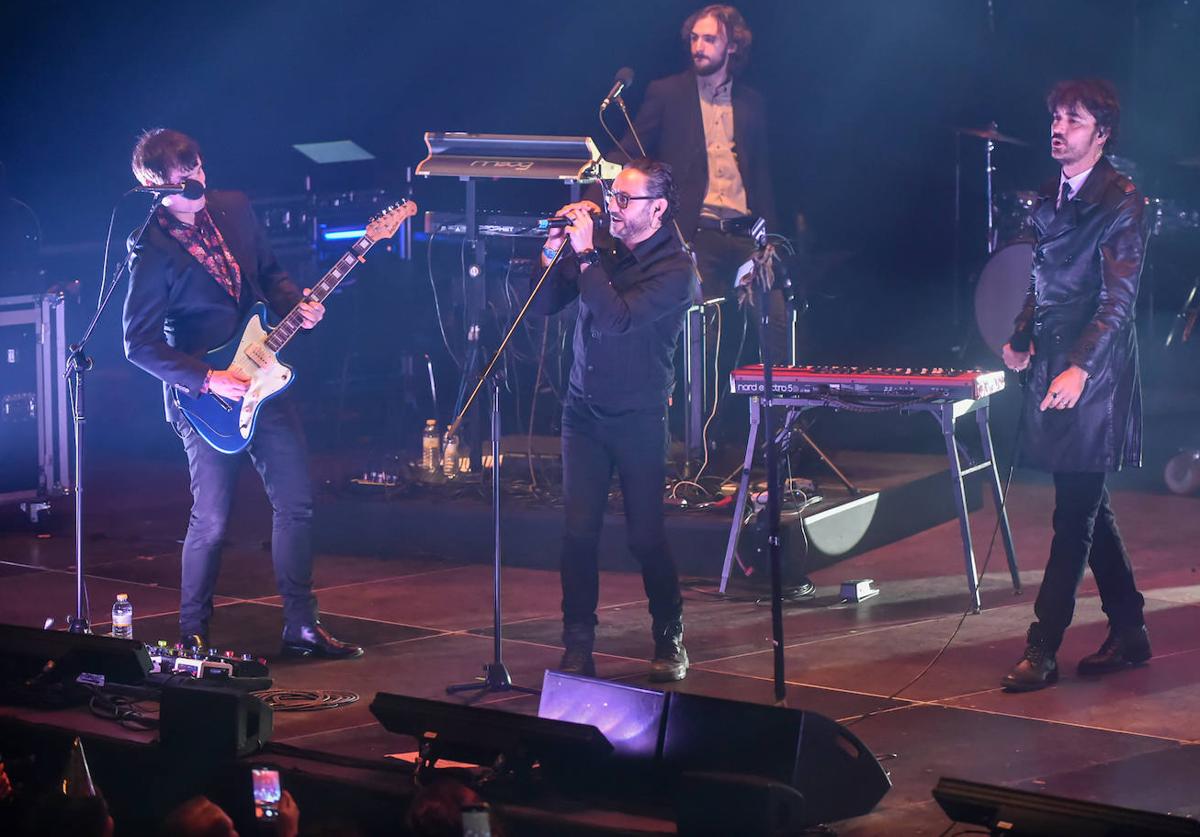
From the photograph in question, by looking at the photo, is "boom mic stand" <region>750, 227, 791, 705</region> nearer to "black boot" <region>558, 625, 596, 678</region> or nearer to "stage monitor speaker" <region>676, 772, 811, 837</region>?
"black boot" <region>558, 625, 596, 678</region>

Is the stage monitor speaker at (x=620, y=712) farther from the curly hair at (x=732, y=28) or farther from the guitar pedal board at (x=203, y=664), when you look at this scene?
the curly hair at (x=732, y=28)

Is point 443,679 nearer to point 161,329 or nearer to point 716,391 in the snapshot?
point 161,329

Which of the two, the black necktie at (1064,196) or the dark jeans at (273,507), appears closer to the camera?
the black necktie at (1064,196)

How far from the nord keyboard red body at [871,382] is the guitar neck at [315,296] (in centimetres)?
188

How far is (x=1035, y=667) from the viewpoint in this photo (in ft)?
18.4

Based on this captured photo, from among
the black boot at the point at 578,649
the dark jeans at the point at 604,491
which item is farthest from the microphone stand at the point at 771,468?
the black boot at the point at 578,649

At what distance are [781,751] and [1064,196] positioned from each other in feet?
8.73

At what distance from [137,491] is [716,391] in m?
4.84

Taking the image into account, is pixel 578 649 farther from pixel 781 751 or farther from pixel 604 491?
pixel 781 751

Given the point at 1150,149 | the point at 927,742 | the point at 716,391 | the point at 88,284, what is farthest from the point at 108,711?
the point at 88,284

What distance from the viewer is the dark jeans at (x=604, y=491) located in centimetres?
575

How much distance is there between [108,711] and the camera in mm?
5375

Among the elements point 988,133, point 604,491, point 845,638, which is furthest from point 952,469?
point 988,133

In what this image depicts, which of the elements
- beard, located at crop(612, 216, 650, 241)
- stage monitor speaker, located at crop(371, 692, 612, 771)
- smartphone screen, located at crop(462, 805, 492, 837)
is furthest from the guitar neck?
smartphone screen, located at crop(462, 805, 492, 837)
